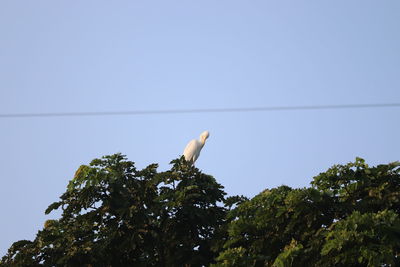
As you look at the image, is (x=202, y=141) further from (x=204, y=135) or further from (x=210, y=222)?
(x=210, y=222)

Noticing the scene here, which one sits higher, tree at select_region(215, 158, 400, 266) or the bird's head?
the bird's head

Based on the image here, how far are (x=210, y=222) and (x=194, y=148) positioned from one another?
4655 mm

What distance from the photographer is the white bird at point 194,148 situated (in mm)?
19109

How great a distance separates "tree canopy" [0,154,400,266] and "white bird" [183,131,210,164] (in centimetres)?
307

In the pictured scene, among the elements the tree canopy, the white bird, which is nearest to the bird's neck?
the white bird

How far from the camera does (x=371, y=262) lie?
1118 centimetres

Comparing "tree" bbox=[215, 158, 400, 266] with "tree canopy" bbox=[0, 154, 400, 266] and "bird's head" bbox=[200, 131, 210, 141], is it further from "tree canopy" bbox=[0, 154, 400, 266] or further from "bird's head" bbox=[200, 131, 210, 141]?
"bird's head" bbox=[200, 131, 210, 141]

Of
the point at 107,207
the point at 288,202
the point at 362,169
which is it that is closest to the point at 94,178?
the point at 107,207

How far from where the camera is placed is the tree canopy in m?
11.8

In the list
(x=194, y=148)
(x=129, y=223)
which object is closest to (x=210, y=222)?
(x=129, y=223)

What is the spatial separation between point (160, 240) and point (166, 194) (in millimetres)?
915

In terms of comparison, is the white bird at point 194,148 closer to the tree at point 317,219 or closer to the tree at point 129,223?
the tree at point 129,223

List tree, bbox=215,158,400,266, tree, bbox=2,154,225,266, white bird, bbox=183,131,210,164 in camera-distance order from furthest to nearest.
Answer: white bird, bbox=183,131,210,164 < tree, bbox=2,154,225,266 < tree, bbox=215,158,400,266

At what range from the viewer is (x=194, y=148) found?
63.1 ft
